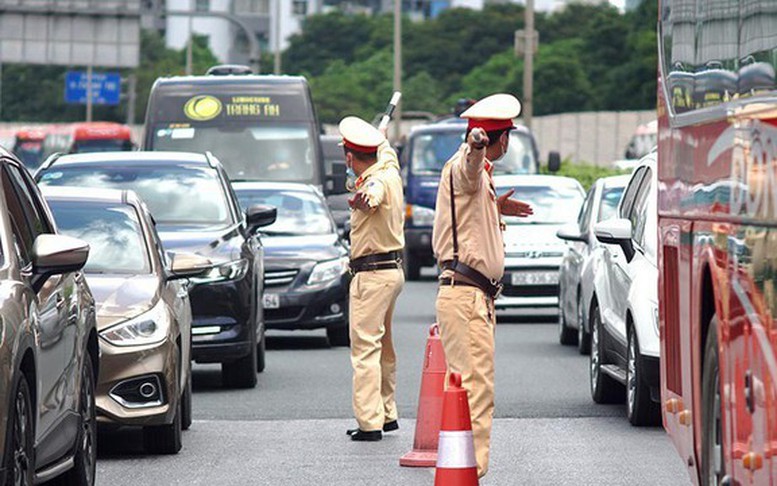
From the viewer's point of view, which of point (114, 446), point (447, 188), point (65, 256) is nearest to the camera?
point (65, 256)

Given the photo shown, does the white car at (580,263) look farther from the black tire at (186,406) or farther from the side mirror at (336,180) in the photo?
the side mirror at (336,180)

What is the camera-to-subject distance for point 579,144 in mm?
71750

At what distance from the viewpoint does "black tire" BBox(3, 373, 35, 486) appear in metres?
7.98

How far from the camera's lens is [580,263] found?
19.5 meters

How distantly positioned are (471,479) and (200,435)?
4927mm

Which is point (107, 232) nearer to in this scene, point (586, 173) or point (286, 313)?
point (286, 313)

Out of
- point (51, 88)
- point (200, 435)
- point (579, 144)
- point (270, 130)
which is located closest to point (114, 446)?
point (200, 435)

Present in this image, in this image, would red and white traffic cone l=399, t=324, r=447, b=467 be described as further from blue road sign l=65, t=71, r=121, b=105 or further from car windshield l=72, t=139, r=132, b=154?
blue road sign l=65, t=71, r=121, b=105

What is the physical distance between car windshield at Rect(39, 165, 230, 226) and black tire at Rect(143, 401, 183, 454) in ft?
16.6

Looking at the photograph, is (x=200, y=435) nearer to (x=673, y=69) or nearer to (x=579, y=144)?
(x=673, y=69)

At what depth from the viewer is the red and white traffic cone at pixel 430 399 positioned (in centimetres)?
1182

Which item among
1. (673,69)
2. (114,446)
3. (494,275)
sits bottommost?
(114,446)

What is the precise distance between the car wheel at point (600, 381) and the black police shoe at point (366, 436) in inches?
98.7

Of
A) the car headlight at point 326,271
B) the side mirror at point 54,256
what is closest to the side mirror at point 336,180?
the car headlight at point 326,271
